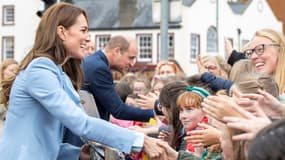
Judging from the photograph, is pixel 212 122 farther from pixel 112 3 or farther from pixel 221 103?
pixel 112 3

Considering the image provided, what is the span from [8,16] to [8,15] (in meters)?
0.21

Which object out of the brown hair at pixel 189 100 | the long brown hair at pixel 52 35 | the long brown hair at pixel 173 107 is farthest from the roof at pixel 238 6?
the long brown hair at pixel 52 35

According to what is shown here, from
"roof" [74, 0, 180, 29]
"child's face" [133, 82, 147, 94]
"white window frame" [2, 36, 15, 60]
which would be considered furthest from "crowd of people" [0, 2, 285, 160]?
"white window frame" [2, 36, 15, 60]

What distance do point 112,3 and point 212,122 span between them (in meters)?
44.6

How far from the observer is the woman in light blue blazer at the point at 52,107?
15.6 feet

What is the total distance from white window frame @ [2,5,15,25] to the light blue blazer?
47359mm

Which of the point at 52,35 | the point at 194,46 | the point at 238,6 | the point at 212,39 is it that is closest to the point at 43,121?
the point at 52,35

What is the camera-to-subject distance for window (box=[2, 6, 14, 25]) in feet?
170

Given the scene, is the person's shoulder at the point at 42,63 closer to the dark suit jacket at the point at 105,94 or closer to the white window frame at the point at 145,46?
the dark suit jacket at the point at 105,94

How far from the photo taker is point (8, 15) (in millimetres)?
52312

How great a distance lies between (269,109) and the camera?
151 inches

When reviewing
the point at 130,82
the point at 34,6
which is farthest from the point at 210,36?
the point at 130,82

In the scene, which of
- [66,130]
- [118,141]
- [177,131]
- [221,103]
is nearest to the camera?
[221,103]

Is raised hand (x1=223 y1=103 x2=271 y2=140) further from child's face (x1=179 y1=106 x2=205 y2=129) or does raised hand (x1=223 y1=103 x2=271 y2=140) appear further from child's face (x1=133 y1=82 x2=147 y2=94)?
child's face (x1=133 y1=82 x2=147 y2=94)
